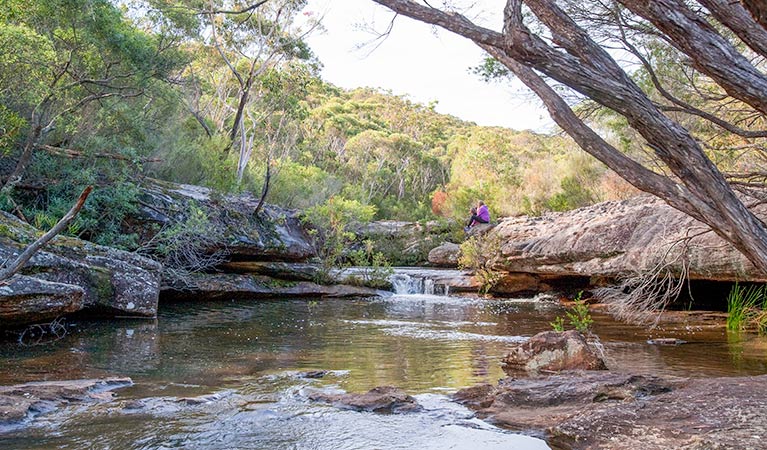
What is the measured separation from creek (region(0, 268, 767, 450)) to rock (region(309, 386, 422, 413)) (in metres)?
0.13

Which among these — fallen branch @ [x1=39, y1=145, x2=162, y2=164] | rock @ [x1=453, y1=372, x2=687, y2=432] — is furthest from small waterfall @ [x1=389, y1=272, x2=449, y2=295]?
rock @ [x1=453, y1=372, x2=687, y2=432]

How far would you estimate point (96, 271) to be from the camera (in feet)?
34.3

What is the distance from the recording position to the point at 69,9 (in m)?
11.6

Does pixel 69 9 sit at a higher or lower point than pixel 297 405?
higher

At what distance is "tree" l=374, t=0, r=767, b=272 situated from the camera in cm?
436

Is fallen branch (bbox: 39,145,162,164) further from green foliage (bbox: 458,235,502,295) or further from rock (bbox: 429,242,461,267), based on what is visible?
rock (bbox: 429,242,461,267)

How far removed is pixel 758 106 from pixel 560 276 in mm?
12740

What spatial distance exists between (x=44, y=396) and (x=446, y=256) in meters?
19.0

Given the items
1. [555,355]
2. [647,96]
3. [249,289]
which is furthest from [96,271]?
[647,96]

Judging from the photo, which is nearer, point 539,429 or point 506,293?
point 539,429

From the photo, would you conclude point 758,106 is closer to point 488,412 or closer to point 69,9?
point 488,412

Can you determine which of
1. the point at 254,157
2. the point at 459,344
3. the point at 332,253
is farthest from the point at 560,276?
the point at 254,157

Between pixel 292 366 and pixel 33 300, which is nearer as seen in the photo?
pixel 292 366

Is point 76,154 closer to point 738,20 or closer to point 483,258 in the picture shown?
point 483,258
